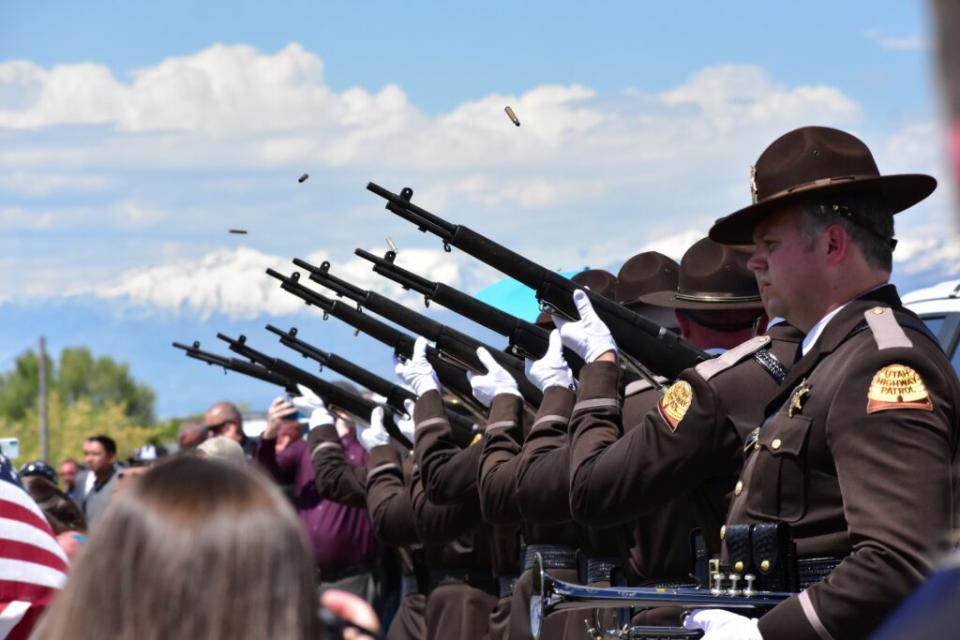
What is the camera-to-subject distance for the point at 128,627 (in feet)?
5.88

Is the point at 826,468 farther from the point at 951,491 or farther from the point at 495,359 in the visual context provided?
the point at 495,359

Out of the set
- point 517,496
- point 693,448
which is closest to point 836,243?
point 693,448

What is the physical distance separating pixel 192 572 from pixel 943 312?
261 inches

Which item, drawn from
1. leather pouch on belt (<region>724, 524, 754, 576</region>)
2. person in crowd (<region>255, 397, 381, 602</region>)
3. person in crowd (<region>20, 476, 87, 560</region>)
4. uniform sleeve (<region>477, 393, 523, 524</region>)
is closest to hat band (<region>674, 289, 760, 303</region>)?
uniform sleeve (<region>477, 393, 523, 524</region>)

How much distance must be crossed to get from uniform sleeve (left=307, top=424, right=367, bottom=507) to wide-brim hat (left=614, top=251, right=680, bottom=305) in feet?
12.0

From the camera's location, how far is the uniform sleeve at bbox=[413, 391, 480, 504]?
6.82 meters

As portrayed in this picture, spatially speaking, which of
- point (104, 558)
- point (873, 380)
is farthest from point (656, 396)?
point (104, 558)

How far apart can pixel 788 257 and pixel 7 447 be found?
38.2 feet

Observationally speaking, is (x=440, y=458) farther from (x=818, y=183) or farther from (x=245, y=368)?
(x=245, y=368)

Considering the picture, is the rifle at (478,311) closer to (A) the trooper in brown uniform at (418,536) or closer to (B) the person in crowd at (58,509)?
(A) the trooper in brown uniform at (418,536)

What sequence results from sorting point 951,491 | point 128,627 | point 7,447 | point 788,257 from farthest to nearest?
point 7,447, point 788,257, point 951,491, point 128,627

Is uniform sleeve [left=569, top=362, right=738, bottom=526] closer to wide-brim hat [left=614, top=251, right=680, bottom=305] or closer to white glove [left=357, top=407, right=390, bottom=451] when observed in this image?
wide-brim hat [left=614, top=251, right=680, bottom=305]

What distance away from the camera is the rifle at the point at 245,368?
463 inches

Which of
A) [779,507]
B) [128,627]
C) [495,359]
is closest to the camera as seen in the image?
[128,627]
